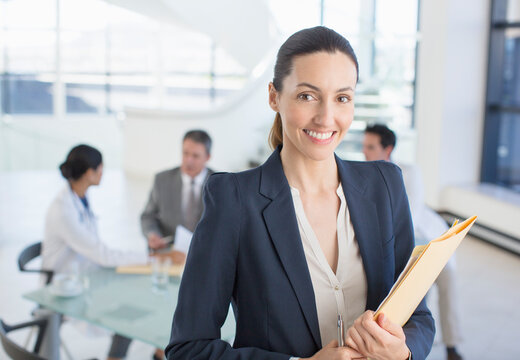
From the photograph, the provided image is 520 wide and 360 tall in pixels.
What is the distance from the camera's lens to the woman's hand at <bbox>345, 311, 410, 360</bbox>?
3.58 feet

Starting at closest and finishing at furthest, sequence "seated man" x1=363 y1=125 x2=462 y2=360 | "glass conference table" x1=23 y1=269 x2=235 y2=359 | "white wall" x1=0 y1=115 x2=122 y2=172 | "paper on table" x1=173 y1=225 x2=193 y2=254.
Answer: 1. "glass conference table" x1=23 y1=269 x2=235 y2=359
2. "paper on table" x1=173 y1=225 x2=193 y2=254
3. "seated man" x1=363 y1=125 x2=462 y2=360
4. "white wall" x1=0 y1=115 x2=122 y2=172

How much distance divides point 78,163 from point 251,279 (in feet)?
7.70

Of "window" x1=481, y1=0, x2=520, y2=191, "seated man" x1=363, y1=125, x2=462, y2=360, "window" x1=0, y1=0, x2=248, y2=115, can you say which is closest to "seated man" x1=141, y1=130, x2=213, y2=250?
"seated man" x1=363, y1=125, x2=462, y2=360

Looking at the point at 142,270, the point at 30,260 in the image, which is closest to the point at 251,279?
the point at 142,270

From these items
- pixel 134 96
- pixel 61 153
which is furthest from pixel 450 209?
pixel 134 96

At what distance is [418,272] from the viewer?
109 centimetres

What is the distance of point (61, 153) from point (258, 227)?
1060 centimetres

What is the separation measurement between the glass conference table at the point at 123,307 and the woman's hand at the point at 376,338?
1.33 meters

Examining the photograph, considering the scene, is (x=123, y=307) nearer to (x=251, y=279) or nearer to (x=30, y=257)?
(x=30, y=257)

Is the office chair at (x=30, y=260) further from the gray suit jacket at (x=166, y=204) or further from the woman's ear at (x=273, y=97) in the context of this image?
the woman's ear at (x=273, y=97)

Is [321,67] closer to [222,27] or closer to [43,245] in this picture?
[43,245]

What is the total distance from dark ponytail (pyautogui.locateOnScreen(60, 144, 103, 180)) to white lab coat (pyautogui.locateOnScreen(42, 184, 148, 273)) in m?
0.09

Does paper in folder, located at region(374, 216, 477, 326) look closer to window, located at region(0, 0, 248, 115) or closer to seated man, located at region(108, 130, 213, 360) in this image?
seated man, located at region(108, 130, 213, 360)

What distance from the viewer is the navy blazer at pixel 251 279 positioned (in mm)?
1174
